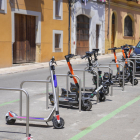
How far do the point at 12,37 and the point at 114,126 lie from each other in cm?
1403

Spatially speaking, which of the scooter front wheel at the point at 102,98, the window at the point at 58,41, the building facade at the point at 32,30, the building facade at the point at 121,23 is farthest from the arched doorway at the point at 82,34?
the scooter front wheel at the point at 102,98

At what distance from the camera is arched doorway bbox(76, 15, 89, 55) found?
25.9 meters

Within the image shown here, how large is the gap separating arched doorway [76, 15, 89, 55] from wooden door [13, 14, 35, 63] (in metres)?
5.62

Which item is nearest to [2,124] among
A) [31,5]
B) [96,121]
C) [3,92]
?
[96,121]

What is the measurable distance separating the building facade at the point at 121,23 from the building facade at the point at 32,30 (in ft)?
22.5

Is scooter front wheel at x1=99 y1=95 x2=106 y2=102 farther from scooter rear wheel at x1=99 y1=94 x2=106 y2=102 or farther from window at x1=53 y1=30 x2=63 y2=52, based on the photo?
window at x1=53 y1=30 x2=63 y2=52

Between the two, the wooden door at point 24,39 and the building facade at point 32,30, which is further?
the wooden door at point 24,39

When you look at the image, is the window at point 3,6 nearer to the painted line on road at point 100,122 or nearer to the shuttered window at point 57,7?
the shuttered window at point 57,7

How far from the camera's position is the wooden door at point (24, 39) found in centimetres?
1986

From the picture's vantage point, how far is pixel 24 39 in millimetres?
20484

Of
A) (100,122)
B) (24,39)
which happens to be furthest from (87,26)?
(100,122)

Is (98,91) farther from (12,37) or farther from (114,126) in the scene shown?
(12,37)

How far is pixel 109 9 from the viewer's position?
29125 mm

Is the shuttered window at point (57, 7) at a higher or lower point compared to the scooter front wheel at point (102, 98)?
higher
